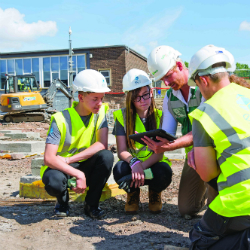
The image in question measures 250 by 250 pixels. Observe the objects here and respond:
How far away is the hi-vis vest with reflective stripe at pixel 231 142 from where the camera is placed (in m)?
1.77

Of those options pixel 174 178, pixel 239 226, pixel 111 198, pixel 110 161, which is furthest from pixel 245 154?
pixel 174 178

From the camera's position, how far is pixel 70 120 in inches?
138

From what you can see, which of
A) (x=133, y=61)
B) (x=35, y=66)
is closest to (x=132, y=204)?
(x=133, y=61)

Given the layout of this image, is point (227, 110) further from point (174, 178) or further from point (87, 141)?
point (174, 178)

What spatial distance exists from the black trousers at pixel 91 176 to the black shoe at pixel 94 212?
2.0 inches

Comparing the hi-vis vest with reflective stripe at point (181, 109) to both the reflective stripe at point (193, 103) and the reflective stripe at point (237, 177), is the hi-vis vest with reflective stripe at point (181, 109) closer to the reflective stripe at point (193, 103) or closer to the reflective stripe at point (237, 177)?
the reflective stripe at point (193, 103)

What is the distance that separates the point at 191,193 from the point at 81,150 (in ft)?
4.47

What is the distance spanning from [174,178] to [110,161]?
200cm

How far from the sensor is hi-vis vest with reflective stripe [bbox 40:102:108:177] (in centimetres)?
346

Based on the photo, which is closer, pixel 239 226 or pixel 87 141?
pixel 239 226

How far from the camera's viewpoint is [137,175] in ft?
10.7

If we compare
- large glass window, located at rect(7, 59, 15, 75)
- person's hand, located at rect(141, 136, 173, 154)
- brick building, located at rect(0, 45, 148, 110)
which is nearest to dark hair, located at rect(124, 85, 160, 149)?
person's hand, located at rect(141, 136, 173, 154)

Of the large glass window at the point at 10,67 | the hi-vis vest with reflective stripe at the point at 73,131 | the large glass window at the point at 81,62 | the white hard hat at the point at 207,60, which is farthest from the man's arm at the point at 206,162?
the large glass window at the point at 10,67

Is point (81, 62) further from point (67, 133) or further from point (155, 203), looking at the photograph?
point (155, 203)
